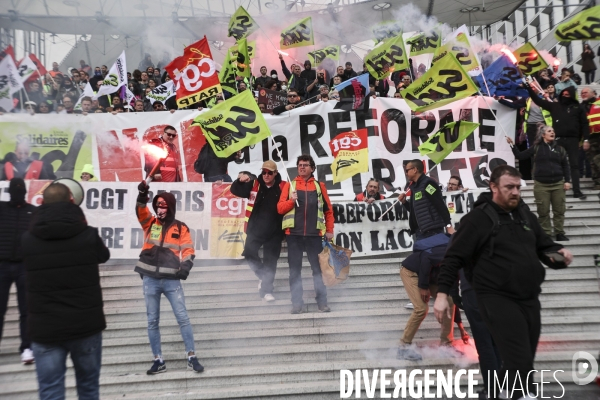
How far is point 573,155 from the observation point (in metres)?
9.40

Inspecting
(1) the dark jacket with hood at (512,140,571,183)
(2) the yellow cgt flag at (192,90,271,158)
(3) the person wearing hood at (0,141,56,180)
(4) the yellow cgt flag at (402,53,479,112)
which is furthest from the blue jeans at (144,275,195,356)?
(1) the dark jacket with hood at (512,140,571,183)

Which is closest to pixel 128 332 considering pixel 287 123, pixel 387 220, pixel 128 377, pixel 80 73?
pixel 128 377

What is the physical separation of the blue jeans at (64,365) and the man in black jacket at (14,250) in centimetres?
232

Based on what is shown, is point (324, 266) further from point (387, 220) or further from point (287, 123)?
point (287, 123)

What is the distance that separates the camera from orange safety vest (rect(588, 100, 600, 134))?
966 centimetres

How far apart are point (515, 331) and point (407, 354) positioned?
2169mm

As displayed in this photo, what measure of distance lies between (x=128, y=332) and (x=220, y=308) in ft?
3.84

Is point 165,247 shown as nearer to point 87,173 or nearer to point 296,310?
point 296,310

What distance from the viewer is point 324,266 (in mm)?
6824

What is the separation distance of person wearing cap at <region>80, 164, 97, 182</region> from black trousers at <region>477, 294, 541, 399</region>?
7469mm

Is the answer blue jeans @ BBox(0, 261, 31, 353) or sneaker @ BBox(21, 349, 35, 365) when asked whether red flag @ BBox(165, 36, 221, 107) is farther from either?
sneaker @ BBox(21, 349, 35, 365)

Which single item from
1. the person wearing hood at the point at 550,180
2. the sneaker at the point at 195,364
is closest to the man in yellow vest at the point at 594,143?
the person wearing hood at the point at 550,180

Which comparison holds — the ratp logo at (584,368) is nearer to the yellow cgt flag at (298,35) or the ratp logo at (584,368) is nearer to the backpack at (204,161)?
the backpack at (204,161)

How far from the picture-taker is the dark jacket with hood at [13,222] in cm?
568
